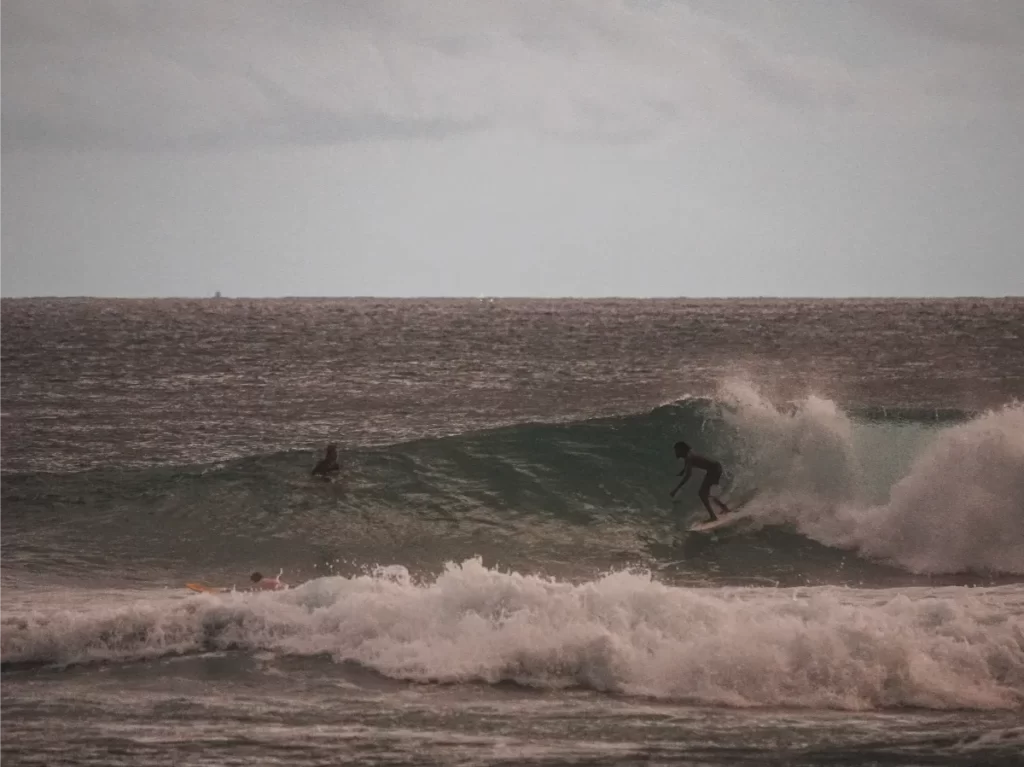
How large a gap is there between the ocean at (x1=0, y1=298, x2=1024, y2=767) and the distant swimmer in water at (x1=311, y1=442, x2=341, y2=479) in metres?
0.35

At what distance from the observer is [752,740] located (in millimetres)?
8078

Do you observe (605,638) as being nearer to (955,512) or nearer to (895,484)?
(955,512)

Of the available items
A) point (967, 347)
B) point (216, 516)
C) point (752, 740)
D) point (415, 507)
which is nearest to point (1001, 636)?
point (752, 740)

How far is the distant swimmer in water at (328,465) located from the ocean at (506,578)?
35 centimetres

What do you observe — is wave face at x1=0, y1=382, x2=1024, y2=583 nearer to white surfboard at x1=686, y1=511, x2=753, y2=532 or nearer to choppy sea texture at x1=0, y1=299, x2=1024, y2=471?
white surfboard at x1=686, y1=511, x2=753, y2=532

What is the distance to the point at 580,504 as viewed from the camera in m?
18.5

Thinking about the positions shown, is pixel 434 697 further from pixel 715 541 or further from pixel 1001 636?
pixel 715 541

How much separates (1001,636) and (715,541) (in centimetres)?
697

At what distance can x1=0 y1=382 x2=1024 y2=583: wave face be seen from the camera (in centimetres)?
1583

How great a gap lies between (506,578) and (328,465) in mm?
8475

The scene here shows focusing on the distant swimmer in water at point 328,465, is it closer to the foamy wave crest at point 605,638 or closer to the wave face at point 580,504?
the wave face at point 580,504

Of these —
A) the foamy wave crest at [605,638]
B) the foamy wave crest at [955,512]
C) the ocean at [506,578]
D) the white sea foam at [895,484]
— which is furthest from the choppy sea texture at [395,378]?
the foamy wave crest at [605,638]

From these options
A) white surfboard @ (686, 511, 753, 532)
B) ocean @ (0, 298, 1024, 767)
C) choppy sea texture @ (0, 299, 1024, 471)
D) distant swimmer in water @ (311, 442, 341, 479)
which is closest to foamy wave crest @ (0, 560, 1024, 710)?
ocean @ (0, 298, 1024, 767)

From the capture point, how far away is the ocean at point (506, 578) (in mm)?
8398
